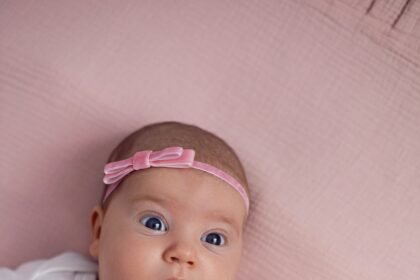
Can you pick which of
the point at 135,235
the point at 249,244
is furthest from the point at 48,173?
the point at 249,244

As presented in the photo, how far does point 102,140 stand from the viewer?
1572 mm

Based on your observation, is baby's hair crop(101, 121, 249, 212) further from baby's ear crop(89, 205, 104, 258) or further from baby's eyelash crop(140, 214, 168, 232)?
baby's eyelash crop(140, 214, 168, 232)

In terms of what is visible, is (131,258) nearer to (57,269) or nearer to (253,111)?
(57,269)

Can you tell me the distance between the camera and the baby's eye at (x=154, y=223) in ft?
4.32

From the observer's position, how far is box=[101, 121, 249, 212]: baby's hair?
1.40m

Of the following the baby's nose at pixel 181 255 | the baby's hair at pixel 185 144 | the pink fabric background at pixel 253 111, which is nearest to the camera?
the baby's nose at pixel 181 255

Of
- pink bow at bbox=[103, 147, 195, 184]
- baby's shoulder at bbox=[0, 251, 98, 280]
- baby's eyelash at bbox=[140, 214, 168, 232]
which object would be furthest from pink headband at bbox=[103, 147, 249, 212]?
baby's shoulder at bbox=[0, 251, 98, 280]

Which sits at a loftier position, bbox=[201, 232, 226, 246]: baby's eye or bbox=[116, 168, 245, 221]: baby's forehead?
bbox=[116, 168, 245, 221]: baby's forehead

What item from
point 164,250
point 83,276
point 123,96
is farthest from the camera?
point 123,96

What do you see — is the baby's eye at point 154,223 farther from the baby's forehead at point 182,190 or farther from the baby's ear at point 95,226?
the baby's ear at point 95,226

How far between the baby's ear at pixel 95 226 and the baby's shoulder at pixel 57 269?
0.13ft

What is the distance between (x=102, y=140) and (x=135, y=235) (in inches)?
13.4

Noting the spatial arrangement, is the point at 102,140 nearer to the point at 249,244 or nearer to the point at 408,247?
the point at 249,244

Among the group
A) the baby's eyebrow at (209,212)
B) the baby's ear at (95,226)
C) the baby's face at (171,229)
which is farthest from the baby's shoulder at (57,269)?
the baby's eyebrow at (209,212)
